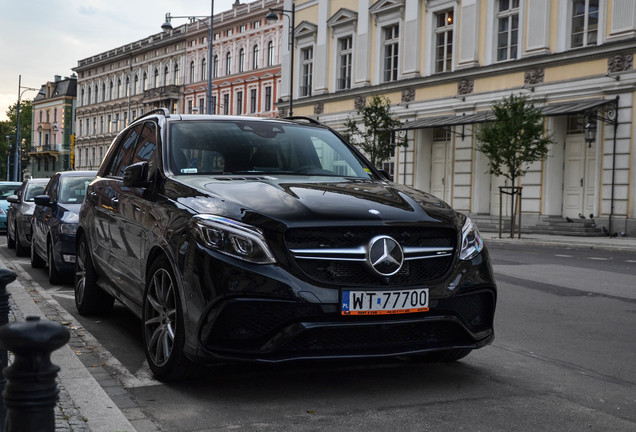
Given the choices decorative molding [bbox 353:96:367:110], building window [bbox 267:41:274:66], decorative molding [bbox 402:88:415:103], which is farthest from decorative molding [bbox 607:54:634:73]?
building window [bbox 267:41:274:66]

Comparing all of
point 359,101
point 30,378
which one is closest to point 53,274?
point 30,378

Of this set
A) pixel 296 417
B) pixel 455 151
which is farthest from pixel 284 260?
pixel 455 151

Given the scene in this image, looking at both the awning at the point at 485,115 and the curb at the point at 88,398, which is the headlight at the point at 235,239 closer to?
the curb at the point at 88,398

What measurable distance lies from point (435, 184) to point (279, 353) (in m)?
30.3

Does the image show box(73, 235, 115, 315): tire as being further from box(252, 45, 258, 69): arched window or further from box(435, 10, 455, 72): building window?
box(252, 45, 258, 69): arched window

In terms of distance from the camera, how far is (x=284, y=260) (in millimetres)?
4316

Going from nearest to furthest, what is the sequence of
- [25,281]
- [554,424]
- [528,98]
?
1. [554,424]
2. [25,281]
3. [528,98]

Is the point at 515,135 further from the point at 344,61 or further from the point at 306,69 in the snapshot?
the point at 306,69

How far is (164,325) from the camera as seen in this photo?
4910mm

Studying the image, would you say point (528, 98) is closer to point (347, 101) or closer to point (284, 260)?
point (347, 101)

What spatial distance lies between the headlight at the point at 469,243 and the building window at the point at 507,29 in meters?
25.9

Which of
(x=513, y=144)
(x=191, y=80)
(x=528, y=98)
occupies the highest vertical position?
(x=191, y=80)

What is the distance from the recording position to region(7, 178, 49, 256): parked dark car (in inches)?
554

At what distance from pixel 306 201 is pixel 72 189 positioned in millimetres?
7508
